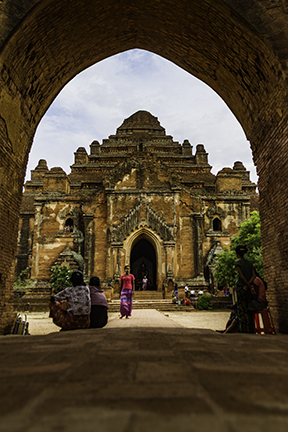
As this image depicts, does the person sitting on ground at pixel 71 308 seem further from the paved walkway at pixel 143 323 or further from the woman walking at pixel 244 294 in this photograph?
the woman walking at pixel 244 294

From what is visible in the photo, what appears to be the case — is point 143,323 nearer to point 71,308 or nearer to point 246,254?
point 71,308

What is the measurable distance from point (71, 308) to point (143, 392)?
3844 millimetres

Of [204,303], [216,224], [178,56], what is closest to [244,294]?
[178,56]

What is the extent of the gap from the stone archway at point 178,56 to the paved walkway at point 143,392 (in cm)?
381

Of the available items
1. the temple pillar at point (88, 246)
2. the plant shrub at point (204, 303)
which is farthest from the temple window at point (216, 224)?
the temple pillar at point (88, 246)

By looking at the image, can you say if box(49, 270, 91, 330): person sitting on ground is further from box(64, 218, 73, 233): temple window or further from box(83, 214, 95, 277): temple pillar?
box(64, 218, 73, 233): temple window

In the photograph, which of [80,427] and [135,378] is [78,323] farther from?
[80,427]

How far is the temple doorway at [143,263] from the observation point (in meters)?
23.7

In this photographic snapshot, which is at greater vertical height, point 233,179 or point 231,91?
point 233,179

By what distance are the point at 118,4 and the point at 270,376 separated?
6.64 meters

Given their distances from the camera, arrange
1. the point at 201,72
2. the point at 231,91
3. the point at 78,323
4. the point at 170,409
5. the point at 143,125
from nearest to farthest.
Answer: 1. the point at 170,409
2. the point at 78,323
3. the point at 231,91
4. the point at 201,72
5. the point at 143,125

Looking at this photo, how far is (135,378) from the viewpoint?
1.66m

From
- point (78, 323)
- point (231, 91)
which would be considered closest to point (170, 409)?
point (78, 323)

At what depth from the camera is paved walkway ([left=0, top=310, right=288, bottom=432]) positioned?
1.12m
